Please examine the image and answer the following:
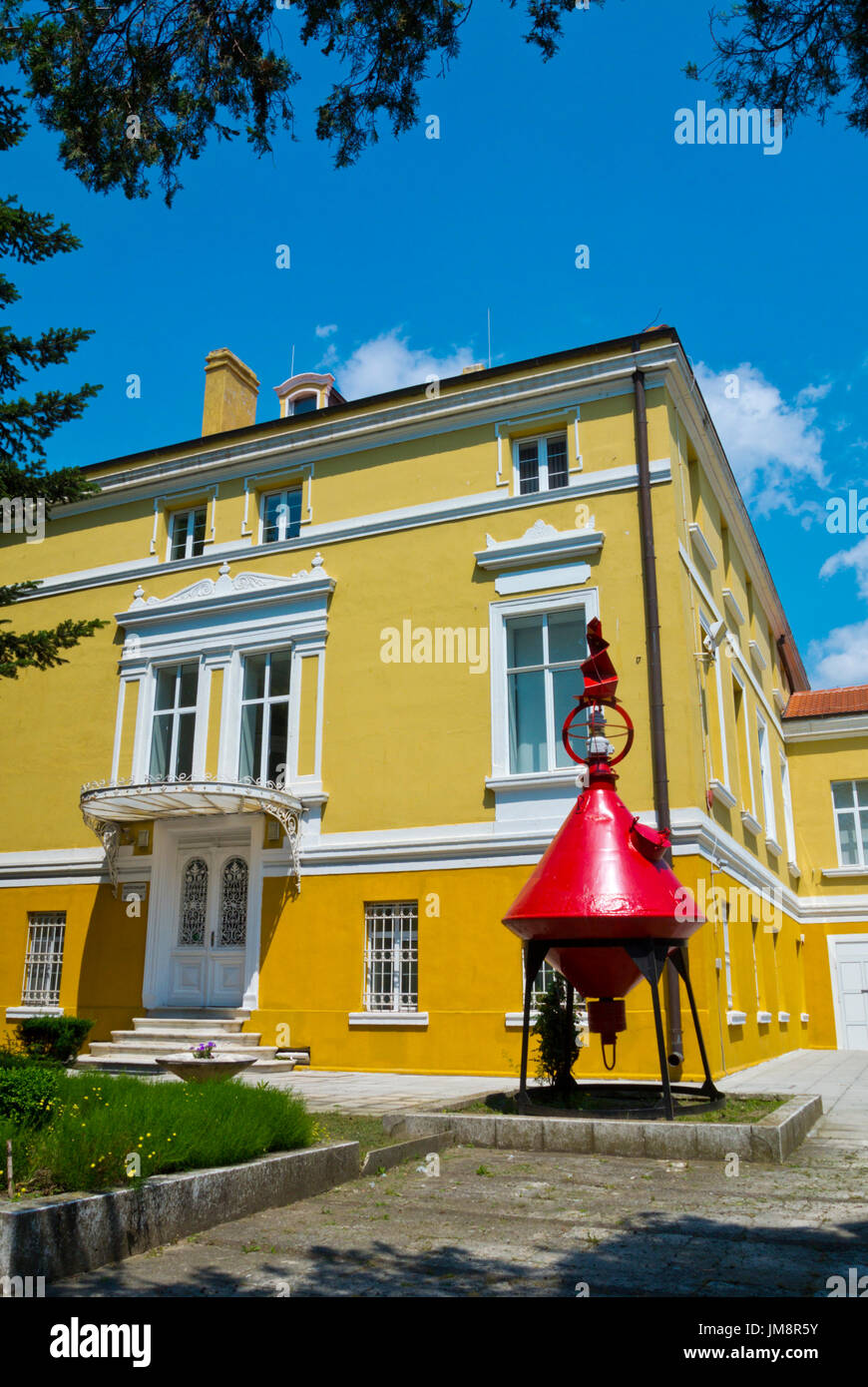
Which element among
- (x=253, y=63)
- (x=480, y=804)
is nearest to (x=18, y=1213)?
(x=253, y=63)

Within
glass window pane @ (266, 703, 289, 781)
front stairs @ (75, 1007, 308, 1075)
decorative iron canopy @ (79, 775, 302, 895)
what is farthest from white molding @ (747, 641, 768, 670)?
front stairs @ (75, 1007, 308, 1075)

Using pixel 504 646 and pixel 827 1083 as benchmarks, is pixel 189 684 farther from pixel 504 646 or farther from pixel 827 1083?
pixel 827 1083

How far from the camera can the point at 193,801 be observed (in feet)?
56.5

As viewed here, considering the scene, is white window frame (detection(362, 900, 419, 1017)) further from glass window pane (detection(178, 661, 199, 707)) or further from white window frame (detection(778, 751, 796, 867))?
white window frame (detection(778, 751, 796, 867))

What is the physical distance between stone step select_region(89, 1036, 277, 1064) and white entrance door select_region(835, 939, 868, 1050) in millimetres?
16137

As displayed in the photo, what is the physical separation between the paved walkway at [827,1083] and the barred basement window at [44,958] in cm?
1172

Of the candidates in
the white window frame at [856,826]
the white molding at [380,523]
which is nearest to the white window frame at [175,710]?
the white molding at [380,523]

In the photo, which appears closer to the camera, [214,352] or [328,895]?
[328,895]

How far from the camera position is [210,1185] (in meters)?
6.06

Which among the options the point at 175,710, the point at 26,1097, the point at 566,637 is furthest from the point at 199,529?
the point at 26,1097

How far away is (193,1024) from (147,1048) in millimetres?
772

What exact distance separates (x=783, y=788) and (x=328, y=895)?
15322 mm

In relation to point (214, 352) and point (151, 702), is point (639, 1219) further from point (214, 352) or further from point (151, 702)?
point (214, 352)

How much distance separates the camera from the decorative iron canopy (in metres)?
16.6
